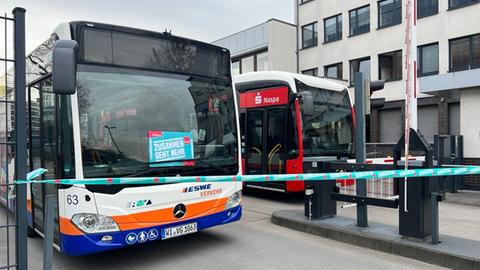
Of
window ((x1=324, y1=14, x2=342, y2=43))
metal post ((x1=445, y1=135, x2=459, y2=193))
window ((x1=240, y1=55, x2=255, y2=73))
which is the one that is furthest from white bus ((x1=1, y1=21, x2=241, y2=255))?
window ((x1=240, y1=55, x2=255, y2=73))

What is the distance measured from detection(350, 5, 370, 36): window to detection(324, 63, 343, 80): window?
2012 millimetres

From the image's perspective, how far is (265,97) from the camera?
9.78 m

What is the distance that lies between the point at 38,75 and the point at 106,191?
1.85m

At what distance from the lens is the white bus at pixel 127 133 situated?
14.1ft

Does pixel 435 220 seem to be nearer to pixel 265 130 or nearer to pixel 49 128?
pixel 49 128

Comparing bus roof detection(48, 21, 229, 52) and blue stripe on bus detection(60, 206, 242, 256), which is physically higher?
bus roof detection(48, 21, 229, 52)

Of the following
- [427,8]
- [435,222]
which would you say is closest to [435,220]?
[435,222]

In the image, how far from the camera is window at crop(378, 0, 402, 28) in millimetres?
21000

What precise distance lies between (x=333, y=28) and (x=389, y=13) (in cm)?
384

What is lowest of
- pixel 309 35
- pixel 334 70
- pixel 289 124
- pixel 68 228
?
pixel 68 228

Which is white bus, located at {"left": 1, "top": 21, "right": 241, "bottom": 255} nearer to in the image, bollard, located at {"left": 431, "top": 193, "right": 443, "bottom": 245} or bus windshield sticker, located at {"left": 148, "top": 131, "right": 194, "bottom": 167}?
bus windshield sticker, located at {"left": 148, "top": 131, "right": 194, "bottom": 167}

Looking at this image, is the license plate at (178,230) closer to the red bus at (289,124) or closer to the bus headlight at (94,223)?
the bus headlight at (94,223)

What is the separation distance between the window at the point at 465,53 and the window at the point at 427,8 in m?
1.87

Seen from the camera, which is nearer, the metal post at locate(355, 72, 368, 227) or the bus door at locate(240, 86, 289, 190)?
the metal post at locate(355, 72, 368, 227)
